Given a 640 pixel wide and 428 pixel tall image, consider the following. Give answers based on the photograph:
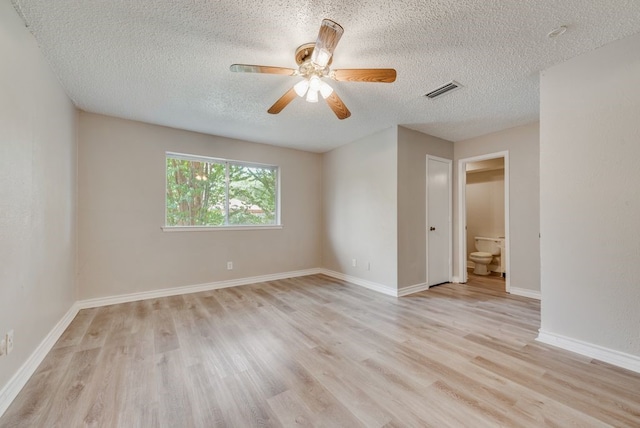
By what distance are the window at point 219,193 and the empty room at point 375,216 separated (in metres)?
0.06

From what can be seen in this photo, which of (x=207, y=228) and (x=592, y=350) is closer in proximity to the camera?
(x=592, y=350)

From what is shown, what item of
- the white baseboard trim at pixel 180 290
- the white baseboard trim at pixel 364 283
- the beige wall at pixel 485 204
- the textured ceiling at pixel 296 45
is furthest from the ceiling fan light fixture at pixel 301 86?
the beige wall at pixel 485 204

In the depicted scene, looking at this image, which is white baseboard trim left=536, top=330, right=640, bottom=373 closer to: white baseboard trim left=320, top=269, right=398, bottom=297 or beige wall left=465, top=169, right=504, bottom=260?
white baseboard trim left=320, top=269, right=398, bottom=297

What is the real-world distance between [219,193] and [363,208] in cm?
233

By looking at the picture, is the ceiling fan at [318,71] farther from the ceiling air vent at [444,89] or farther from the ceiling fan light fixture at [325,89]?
the ceiling air vent at [444,89]

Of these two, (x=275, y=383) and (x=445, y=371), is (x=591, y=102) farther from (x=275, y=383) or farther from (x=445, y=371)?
(x=275, y=383)

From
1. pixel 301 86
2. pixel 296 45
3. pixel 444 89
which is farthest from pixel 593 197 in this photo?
pixel 296 45

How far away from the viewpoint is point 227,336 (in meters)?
2.36

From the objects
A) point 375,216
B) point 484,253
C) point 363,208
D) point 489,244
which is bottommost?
point 484,253

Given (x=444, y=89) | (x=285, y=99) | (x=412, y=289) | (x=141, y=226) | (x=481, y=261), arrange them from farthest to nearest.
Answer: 1. (x=481, y=261)
2. (x=412, y=289)
3. (x=141, y=226)
4. (x=444, y=89)
5. (x=285, y=99)

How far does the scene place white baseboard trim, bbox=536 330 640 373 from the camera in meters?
1.81

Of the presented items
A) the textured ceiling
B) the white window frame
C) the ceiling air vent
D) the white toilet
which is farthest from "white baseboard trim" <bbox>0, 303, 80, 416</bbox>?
the white toilet

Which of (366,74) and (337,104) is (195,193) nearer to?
(337,104)

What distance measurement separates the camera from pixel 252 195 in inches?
175
